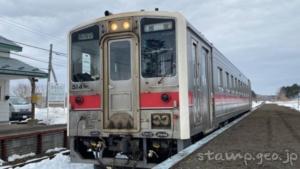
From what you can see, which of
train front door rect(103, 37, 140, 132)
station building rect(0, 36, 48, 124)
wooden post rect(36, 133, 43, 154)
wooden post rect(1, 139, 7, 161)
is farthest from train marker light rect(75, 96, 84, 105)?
station building rect(0, 36, 48, 124)

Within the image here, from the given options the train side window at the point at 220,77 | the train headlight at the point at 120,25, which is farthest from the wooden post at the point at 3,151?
the train side window at the point at 220,77

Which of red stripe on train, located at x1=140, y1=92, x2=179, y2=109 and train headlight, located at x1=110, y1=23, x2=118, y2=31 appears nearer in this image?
red stripe on train, located at x1=140, y1=92, x2=179, y2=109

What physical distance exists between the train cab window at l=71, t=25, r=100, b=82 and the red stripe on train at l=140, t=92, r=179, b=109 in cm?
112

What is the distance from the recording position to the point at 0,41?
1825 centimetres

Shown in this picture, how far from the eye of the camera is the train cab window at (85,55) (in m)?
7.23

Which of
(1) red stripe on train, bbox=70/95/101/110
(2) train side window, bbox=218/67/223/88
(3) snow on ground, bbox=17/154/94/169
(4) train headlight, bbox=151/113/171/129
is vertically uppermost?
(2) train side window, bbox=218/67/223/88

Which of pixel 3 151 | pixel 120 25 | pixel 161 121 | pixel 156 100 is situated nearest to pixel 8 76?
pixel 3 151

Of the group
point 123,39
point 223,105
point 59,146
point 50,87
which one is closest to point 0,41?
point 50,87

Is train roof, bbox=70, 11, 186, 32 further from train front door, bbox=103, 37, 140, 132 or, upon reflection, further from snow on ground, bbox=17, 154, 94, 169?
snow on ground, bbox=17, 154, 94, 169

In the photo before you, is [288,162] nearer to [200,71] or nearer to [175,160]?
[175,160]

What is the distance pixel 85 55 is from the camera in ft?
24.3

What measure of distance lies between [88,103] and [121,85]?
0.78 meters

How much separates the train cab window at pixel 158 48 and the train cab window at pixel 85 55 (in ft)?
3.33

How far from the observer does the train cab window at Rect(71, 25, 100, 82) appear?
7234mm
